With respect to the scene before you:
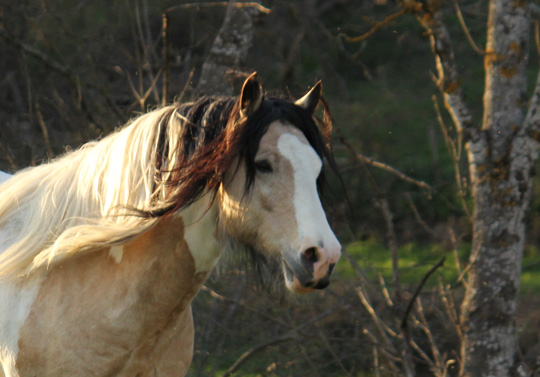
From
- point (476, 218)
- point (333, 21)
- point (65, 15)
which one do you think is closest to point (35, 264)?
point (476, 218)

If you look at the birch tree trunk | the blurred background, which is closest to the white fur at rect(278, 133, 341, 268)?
the blurred background

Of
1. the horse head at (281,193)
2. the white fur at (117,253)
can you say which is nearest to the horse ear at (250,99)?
the horse head at (281,193)

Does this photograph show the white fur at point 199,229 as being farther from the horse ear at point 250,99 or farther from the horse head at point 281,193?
the horse ear at point 250,99

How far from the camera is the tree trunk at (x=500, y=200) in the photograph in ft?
12.2

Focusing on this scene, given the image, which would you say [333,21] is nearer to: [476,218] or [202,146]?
[476,218]

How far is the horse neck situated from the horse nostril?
44 centimetres

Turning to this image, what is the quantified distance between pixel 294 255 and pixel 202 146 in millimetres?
490

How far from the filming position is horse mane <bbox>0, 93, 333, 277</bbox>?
238 cm

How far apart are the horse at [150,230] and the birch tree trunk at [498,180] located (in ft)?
4.53

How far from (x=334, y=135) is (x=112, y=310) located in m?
4.27

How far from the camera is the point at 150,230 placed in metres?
2.56

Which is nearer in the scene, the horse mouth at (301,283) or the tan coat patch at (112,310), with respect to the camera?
the horse mouth at (301,283)

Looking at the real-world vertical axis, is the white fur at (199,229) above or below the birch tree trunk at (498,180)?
above

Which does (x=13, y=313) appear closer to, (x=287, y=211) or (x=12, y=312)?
(x=12, y=312)
